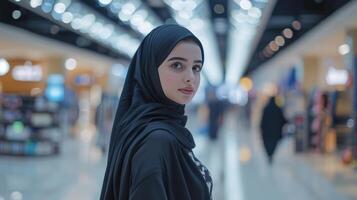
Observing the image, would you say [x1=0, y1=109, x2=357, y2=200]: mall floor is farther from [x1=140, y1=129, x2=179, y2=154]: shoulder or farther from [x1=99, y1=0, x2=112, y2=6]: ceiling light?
[x1=140, y1=129, x2=179, y2=154]: shoulder

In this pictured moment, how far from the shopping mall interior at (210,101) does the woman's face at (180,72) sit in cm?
551

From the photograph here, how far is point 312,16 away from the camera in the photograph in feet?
35.3

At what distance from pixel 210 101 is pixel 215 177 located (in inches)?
324

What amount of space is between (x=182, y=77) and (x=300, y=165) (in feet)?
32.5

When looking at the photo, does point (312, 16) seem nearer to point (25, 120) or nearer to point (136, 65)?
point (25, 120)

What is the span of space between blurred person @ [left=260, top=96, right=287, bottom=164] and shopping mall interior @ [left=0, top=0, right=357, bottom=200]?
0.8 inches

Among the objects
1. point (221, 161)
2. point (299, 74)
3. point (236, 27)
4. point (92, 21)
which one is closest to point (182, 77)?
point (221, 161)

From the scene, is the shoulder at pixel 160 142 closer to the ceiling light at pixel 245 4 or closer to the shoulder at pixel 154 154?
the shoulder at pixel 154 154

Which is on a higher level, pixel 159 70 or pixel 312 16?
pixel 312 16

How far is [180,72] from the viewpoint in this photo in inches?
63.6

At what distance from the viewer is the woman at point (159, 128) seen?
142 cm

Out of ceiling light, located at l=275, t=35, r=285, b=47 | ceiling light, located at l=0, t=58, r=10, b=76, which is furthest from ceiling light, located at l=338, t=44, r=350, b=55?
ceiling light, located at l=0, t=58, r=10, b=76

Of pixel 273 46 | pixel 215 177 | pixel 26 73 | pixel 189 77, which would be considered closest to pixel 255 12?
pixel 215 177

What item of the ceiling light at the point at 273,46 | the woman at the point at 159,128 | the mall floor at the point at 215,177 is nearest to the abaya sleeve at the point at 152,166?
the woman at the point at 159,128
